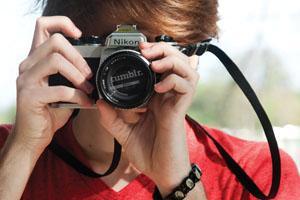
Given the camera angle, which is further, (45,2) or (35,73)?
(45,2)

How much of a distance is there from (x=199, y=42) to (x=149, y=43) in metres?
0.09

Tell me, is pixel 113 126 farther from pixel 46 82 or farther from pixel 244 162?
pixel 244 162

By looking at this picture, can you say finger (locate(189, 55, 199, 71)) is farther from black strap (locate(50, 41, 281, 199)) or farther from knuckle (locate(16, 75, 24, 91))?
knuckle (locate(16, 75, 24, 91))

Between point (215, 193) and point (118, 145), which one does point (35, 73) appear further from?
point (215, 193)

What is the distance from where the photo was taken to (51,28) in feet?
2.09

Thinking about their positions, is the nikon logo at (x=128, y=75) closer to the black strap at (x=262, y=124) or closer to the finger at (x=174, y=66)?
the finger at (x=174, y=66)

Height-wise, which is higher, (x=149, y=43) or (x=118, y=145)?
(x=149, y=43)

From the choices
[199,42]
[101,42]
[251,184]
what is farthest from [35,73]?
[251,184]

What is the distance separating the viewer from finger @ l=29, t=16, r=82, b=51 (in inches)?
24.7

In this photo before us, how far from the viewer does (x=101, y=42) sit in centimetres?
61

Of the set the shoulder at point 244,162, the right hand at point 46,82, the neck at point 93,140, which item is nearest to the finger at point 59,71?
the right hand at point 46,82

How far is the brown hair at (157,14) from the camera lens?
25.4 inches

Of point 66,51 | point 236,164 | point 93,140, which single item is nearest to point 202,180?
point 236,164

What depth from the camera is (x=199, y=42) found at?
2.21 ft
